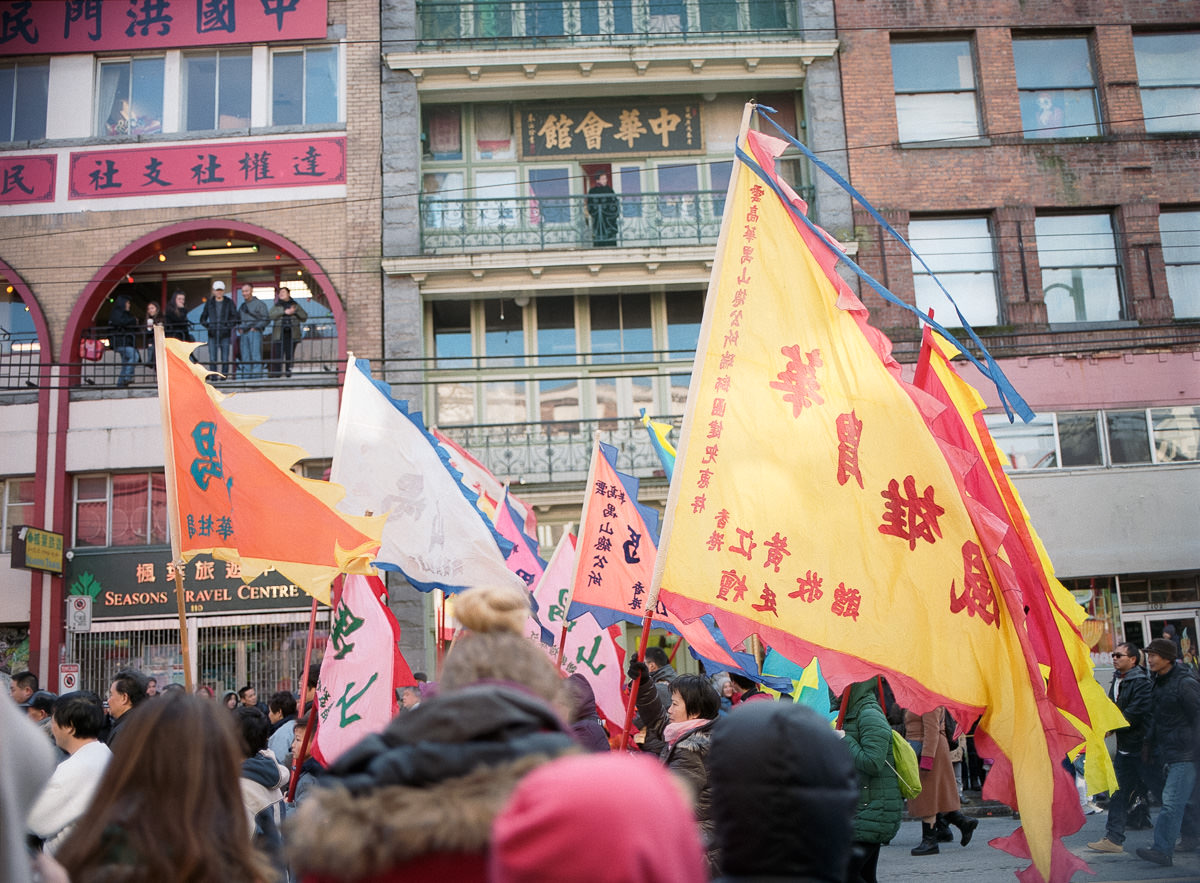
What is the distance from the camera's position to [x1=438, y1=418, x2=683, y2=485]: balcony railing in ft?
66.6

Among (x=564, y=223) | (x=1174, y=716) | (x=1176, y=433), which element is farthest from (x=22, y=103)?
(x=1176, y=433)

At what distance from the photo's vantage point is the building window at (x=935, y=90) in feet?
70.6

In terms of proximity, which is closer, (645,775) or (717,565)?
(645,775)

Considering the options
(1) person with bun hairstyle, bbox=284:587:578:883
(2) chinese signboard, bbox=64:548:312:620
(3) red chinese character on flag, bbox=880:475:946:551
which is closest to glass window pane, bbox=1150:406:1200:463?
(2) chinese signboard, bbox=64:548:312:620

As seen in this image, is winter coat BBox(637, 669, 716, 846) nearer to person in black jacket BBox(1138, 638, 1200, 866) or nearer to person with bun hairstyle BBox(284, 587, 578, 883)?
person with bun hairstyle BBox(284, 587, 578, 883)

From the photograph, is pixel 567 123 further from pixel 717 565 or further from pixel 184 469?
pixel 717 565

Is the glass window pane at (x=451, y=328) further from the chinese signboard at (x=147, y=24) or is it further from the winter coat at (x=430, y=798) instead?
the winter coat at (x=430, y=798)

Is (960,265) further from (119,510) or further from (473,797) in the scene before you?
(473,797)

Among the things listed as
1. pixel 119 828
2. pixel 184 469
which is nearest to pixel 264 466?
pixel 184 469

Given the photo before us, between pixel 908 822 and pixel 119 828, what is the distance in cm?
1233

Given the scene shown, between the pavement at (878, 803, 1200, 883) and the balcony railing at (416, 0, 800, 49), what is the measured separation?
51.8 ft

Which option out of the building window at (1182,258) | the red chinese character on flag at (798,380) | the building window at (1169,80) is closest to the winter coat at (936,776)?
the red chinese character on flag at (798,380)

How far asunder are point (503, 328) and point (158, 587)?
7963 millimetres

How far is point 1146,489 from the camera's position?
65.9ft
